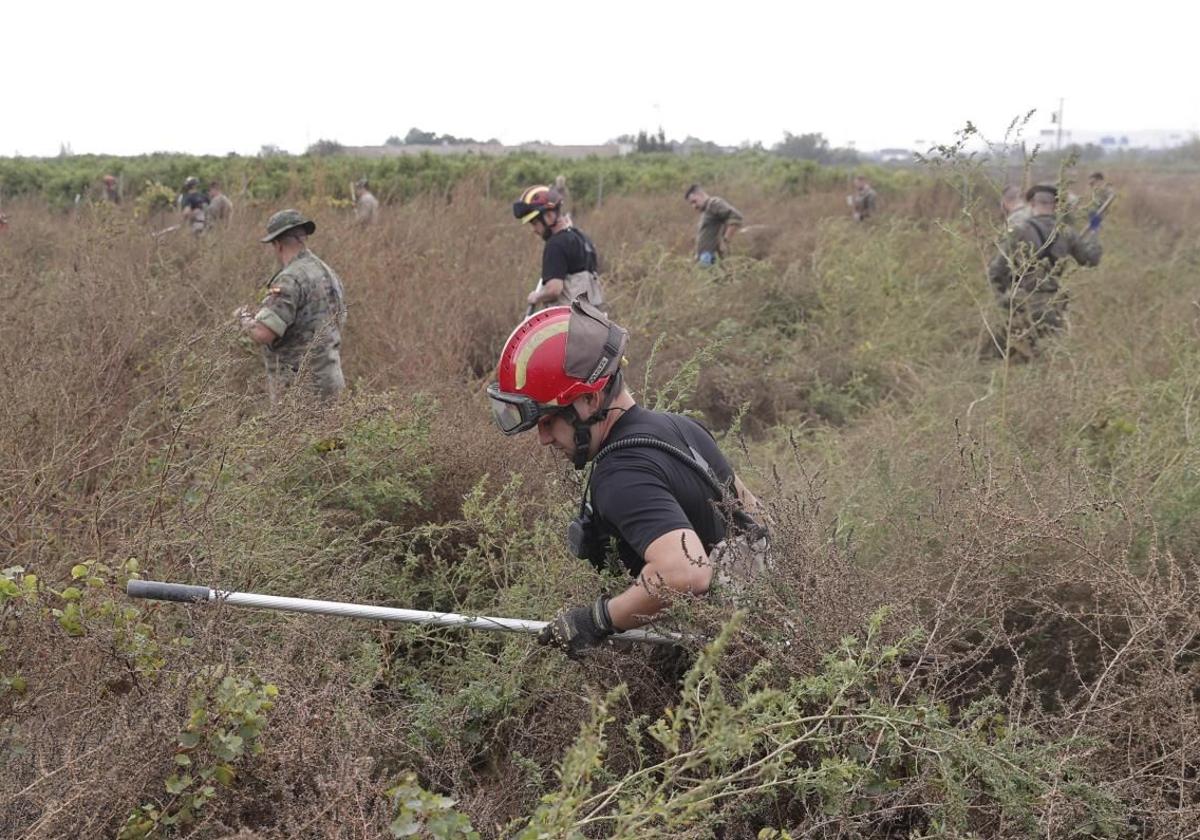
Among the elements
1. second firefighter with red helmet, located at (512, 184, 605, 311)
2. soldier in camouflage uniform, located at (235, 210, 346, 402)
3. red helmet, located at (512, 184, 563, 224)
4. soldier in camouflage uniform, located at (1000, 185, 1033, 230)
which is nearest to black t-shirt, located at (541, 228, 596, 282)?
second firefighter with red helmet, located at (512, 184, 605, 311)

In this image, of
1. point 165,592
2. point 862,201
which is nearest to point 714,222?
point 862,201

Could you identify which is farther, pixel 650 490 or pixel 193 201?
pixel 193 201

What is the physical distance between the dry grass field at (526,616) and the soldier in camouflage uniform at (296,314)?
40cm

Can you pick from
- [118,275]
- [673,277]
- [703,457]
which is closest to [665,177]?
[673,277]

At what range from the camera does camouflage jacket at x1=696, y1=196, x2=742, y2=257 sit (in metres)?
11.4

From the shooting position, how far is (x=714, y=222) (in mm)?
11570

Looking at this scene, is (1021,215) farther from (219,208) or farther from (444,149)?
(444,149)

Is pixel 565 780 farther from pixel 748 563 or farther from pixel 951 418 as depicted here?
pixel 951 418

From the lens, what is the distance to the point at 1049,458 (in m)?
4.42

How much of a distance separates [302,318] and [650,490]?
3.48 metres

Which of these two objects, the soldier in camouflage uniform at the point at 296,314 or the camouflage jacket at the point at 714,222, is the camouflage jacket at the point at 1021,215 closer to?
the camouflage jacket at the point at 714,222

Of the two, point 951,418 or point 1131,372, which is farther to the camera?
point 1131,372

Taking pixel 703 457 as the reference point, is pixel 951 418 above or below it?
below

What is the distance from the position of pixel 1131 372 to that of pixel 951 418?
180cm
